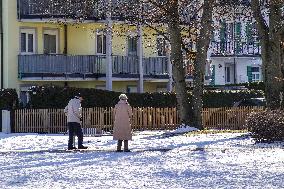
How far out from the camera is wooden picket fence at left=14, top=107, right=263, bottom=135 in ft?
112

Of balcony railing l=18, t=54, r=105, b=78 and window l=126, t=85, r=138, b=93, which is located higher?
balcony railing l=18, t=54, r=105, b=78

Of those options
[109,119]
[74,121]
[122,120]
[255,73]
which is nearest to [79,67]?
[109,119]

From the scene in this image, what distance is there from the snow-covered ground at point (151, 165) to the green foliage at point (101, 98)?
9146mm

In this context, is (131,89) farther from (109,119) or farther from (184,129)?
(184,129)

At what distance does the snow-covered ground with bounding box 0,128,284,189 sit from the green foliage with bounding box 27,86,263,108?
9146 mm

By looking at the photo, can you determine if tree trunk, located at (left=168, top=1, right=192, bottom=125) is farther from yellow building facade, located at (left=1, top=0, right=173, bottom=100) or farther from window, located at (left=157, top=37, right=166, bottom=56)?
window, located at (left=157, top=37, right=166, bottom=56)

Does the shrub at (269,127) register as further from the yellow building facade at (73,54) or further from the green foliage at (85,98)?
the yellow building facade at (73,54)

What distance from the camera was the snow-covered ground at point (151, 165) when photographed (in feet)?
45.8

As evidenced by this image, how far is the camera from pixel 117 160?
61.8 feet

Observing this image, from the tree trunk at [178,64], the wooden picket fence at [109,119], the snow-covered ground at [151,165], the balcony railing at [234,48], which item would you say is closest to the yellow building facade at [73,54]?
the wooden picket fence at [109,119]

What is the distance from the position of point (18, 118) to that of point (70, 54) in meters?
8.88

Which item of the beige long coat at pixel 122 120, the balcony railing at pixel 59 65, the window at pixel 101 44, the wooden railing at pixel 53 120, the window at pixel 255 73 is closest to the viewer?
the beige long coat at pixel 122 120

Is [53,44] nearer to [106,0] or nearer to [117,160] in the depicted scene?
[106,0]

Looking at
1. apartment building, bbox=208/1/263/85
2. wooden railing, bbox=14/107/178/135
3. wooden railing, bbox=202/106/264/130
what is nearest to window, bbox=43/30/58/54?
wooden railing, bbox=14/107/178/135
